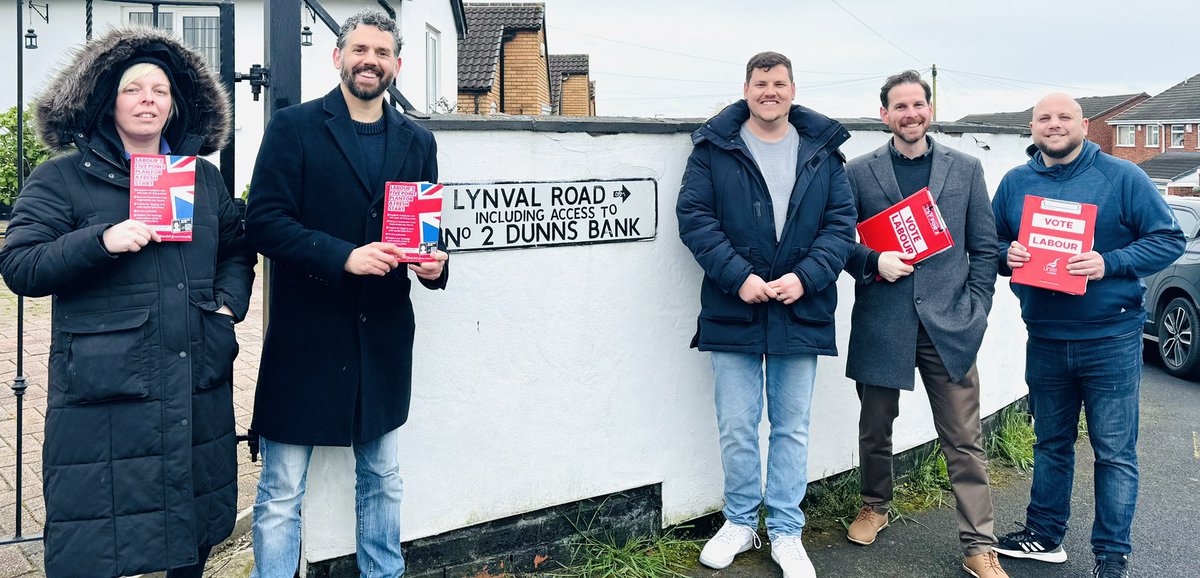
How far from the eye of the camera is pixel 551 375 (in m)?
3.85

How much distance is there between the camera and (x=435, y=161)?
10.5ft

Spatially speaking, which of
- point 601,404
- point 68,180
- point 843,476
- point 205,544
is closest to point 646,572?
point 601,404

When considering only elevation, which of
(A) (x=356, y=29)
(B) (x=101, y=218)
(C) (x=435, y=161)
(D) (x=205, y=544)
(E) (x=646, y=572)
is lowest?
(E) (x=646, y=572)

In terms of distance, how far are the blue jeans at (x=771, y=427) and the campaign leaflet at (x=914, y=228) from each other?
0.62m

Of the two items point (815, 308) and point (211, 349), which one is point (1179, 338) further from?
point (211, 349)

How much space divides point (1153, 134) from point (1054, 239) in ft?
209

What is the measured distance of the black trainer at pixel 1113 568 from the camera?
13.1 feet

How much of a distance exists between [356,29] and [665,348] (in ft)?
6.10

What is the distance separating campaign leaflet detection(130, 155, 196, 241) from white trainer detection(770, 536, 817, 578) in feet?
8.48

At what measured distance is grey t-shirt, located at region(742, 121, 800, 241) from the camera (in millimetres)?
3840

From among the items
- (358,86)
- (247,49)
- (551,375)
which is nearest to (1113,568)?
(551,375)

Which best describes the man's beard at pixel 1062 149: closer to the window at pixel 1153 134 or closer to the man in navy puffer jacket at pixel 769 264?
the man in navy puffer jacket at pixel 769 264

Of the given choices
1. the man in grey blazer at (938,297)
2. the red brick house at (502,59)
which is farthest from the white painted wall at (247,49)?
the man in grey blazer at (938,297)

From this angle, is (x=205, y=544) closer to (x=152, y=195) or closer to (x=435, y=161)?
(x=152, y=195)
